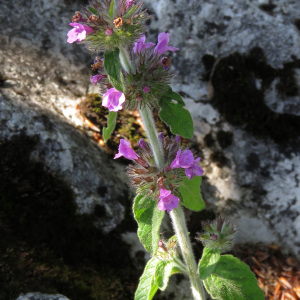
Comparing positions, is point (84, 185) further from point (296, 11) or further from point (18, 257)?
point (296, 11)

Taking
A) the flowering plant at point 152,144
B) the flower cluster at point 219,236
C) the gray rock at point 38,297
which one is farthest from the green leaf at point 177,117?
the gray rock at point 38,297

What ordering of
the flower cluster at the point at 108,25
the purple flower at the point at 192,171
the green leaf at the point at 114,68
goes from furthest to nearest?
the purple flower at the point at 192,171 → the flower cluster at the point at 108,25 → the green leaf at the point at 114,68

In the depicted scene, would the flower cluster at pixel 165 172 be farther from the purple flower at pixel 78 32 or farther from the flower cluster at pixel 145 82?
the purple flower at pixel 78 32

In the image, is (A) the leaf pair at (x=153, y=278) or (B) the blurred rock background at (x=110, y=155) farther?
(B) the blurred rock background at (x=110, y=155)

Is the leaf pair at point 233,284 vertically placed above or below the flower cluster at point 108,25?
below

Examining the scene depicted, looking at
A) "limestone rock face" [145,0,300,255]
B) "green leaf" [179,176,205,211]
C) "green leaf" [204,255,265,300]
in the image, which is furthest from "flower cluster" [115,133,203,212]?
"limestone rock face" [145,0,300,255]

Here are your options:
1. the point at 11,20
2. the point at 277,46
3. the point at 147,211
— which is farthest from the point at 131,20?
the point at 11,20

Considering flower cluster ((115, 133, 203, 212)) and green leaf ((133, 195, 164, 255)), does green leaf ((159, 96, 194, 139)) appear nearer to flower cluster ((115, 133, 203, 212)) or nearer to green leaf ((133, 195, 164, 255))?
flower cluster ((115, 133, 203, 212))

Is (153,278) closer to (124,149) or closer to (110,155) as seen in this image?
(124,149)
